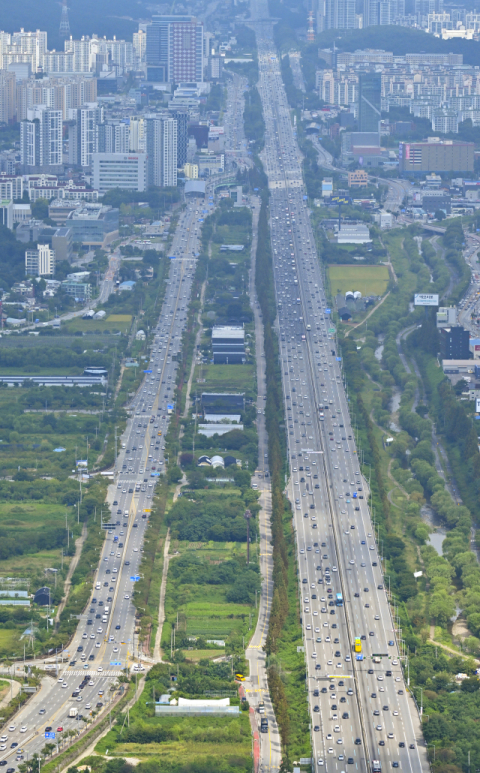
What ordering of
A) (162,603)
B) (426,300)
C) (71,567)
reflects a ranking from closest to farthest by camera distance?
(162,603)
(71,567)
(426,300)

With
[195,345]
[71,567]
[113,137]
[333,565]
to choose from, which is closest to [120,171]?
[113,137]

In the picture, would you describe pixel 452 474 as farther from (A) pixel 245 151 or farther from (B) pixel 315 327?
(A) pixel 245 151

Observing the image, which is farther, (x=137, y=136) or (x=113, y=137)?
(x=113, y=137)

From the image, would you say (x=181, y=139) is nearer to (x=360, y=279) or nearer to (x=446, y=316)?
(x=360, y=279)

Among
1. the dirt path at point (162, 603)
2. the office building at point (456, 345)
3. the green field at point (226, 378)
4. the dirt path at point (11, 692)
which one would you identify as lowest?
the dirt path at point (11, 692)

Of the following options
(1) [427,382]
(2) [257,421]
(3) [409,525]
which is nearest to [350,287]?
(1) [427,382]

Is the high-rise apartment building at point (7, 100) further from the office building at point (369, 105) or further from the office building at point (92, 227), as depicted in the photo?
the office building at point (92, 227)

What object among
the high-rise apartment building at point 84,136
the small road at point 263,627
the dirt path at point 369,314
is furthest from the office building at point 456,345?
the high-rise apartment building at point 84,136

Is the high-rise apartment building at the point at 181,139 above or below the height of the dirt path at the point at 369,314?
above
